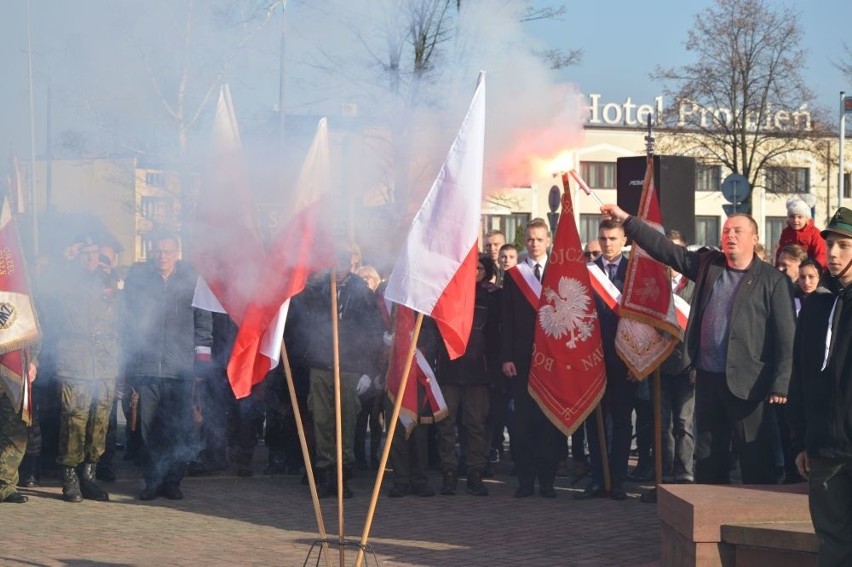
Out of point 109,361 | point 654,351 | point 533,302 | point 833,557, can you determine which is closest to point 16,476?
point 109,361

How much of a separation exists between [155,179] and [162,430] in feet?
7.18

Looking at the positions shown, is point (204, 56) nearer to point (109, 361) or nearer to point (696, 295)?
point (109, 361)

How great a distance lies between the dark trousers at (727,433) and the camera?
8578mm

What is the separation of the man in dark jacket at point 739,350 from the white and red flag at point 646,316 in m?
1.59

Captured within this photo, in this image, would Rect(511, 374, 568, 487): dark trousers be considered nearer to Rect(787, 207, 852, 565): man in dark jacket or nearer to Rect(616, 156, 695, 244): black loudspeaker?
Rect(616, 156, 695, 244): black loudspeaker

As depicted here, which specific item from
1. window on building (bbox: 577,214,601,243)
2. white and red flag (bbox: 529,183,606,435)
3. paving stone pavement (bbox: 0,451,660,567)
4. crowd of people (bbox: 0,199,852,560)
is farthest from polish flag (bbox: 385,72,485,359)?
window on building (bbox: 577,214,601,243)

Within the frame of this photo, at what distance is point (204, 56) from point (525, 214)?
5069cm

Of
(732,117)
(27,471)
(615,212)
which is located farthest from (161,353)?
(732,117)

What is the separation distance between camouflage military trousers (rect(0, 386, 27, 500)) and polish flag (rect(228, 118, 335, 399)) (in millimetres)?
3698

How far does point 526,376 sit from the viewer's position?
11.1 metres

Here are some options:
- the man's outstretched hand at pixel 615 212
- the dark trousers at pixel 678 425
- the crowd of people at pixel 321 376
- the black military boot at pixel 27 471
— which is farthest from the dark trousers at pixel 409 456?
the black military boot at pixel 27 471


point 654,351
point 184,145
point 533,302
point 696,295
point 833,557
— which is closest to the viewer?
point 833,557

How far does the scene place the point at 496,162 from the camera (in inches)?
388

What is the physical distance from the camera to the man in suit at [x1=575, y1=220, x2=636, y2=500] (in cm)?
1077
